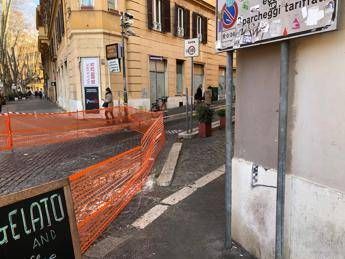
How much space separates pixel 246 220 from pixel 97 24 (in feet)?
50.5

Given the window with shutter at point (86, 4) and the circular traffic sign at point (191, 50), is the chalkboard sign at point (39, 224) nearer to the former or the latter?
the circular traffic sign at point (191, 50)

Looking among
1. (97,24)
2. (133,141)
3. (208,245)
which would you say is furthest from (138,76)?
(208,245)

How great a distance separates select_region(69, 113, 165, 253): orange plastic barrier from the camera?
13.3 feet

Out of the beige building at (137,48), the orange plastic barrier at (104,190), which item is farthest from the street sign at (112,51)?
the orange plastic barrier at (104,190)

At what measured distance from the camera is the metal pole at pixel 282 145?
2881mm

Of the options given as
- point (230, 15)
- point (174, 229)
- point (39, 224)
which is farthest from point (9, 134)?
point (230, 15)

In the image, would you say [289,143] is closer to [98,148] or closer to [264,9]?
[264,9]

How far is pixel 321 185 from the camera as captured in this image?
2.78m

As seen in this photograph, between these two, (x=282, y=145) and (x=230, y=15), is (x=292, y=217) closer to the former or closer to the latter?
(x=282, y=145)

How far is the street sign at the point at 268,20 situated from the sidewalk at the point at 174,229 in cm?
205

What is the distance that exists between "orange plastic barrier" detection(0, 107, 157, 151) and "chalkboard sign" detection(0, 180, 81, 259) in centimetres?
803

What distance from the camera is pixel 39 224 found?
108 inches

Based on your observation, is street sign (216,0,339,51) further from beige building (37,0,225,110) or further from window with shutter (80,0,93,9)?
window with shutter (80,0,93,9)

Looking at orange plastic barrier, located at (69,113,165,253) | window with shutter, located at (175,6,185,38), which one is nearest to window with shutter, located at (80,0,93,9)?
window with shutter, located at (175,6,185,38)
